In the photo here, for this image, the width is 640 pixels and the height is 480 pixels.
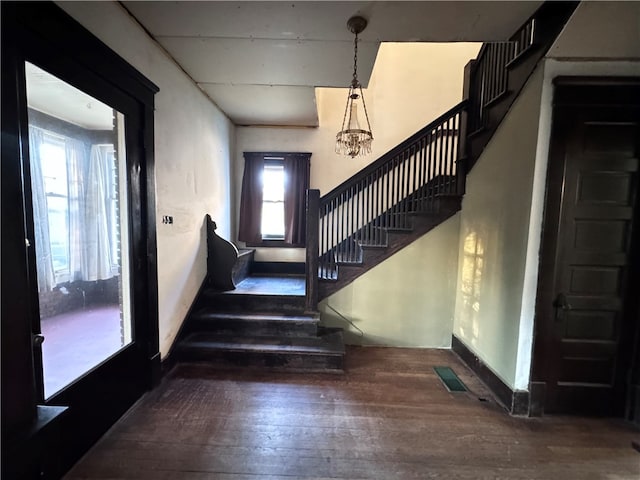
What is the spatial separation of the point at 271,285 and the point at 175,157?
1.97 meters

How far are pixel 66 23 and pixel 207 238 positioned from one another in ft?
7.77

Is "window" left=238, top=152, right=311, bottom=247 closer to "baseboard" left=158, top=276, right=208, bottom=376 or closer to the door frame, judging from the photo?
"baseboard" left=158, top=276, right=208, bottom=376

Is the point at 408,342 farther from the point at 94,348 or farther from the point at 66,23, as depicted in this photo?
the point at 66,23

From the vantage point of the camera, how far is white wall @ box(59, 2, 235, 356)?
2025mm

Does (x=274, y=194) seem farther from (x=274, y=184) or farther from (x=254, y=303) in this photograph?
(x=254, y=303)

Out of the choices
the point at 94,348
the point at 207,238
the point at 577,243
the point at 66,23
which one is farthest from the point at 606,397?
the point at 66,23

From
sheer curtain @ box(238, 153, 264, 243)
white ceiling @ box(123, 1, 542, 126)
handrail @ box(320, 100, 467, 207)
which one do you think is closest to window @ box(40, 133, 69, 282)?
white ceiling @ box(123, 1, 542, 126)

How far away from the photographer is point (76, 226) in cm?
186

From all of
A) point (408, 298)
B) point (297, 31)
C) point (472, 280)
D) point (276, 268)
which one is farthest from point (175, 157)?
point (472, 280)

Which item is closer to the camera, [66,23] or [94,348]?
[66,23]

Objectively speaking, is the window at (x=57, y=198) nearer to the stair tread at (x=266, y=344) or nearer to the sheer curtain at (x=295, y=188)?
the stair tread at (x=266, y=344)

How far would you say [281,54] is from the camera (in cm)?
256

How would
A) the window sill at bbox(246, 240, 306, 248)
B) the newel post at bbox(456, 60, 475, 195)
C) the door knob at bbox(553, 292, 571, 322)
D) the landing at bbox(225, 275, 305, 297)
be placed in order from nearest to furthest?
the door knob at bbox(553, 292, 571, 322)
the newel post at bbox(456, 60, 475, 195)
the landing at bbox(225, 275, 305, 297)
the window sill at bbox(246, 240, 306, 248)

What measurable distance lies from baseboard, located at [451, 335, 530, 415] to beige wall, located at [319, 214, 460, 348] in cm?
44
